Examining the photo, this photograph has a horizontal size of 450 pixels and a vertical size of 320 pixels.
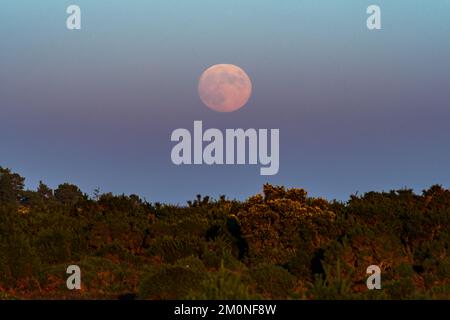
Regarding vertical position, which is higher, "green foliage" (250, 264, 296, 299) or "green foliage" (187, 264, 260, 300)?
"green foliage" (250, 264, 296, 299)

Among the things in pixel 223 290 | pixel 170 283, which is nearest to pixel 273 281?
pixel 170 283

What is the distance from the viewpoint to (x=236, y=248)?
3444 centimetres

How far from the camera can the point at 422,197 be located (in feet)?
139

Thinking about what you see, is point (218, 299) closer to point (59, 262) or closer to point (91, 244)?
point (59, 262)

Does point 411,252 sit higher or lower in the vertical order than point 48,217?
lower

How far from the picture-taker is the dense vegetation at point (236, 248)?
63.5ft

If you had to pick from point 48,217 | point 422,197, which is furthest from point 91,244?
point 422,197

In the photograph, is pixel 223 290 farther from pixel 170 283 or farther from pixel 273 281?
pixel 273 281

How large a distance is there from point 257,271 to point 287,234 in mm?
11259

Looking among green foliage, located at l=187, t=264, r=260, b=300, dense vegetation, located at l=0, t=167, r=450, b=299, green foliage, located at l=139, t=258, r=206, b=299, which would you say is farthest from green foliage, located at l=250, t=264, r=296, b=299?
green foliage, located at l=187, t=264, r=260, b=300

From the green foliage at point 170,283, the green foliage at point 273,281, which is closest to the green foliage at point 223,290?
the green foliage at point 170,283

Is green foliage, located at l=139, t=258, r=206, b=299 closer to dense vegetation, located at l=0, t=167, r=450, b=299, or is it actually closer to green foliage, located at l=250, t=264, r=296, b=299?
dense vegetation, located at l=0, t=167, r=450, b=299

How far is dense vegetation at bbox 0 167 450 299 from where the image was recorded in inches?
762

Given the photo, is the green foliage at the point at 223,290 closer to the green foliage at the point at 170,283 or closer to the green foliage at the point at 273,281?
the green foliage at the point at 170,283
